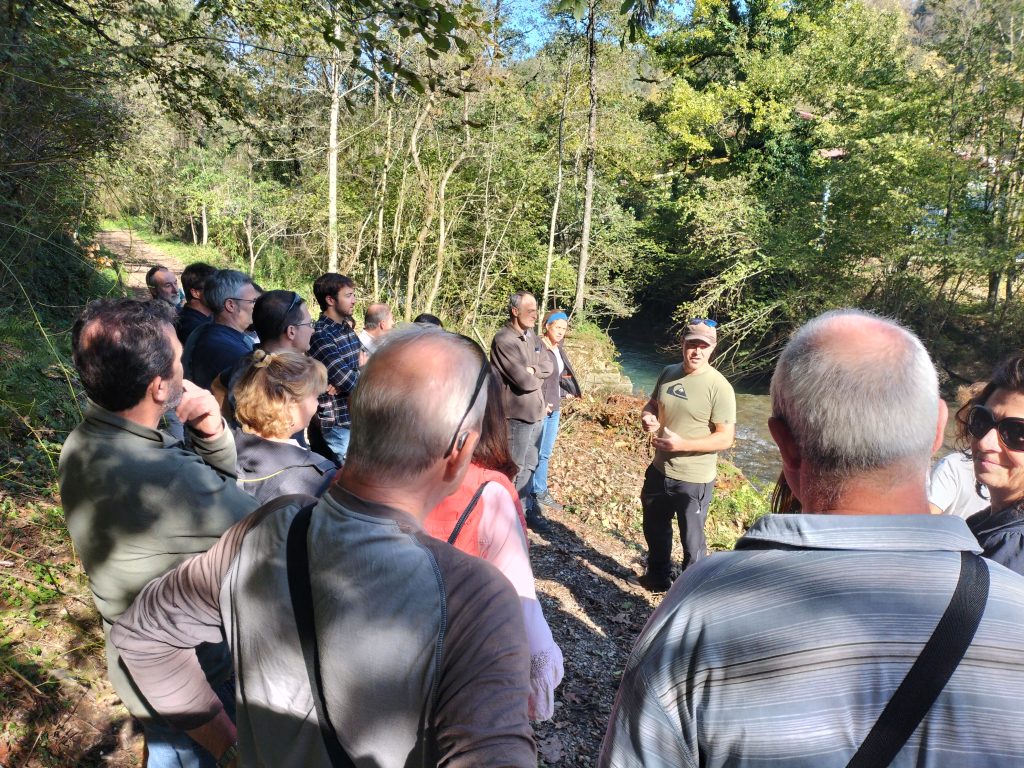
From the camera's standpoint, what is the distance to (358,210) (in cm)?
1625

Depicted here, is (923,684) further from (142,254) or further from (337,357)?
(142,254)

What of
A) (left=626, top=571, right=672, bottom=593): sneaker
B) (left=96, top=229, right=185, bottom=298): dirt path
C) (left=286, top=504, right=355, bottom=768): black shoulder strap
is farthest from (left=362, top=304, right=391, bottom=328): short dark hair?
(left=96, top=229, right=185, bottom=298): dirt path

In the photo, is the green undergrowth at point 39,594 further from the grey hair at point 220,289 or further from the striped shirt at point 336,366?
the striped shirt at point 336,366

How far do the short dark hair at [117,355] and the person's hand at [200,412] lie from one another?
279 mm

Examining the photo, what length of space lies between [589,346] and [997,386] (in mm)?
13809

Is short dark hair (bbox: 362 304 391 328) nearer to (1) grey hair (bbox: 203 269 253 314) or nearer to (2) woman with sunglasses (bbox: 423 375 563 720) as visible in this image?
(1) grey hair (bbox: 203 269 253 314)

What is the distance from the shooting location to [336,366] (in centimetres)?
Answer: 452

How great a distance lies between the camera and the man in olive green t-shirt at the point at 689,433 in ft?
13.9

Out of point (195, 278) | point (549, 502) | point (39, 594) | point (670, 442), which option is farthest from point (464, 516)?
point (549, 502)

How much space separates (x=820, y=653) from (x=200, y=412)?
6.72 feet

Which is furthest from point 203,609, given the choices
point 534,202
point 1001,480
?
point 534,202

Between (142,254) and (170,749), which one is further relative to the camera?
(142,254)

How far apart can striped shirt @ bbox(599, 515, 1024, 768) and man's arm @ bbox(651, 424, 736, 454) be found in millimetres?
3200

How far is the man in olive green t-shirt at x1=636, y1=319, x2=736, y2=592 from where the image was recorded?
4.24m
